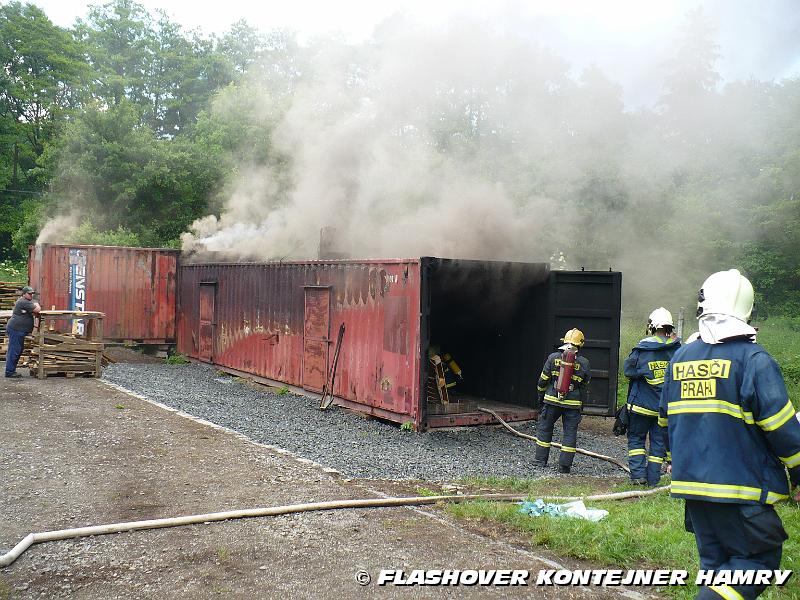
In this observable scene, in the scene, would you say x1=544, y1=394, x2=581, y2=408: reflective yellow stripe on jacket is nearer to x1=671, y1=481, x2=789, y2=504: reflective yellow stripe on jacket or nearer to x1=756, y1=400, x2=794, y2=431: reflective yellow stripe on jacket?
→ x1=671, y1=481, x2=789, y2=504: reflective yellow stripe on jacket

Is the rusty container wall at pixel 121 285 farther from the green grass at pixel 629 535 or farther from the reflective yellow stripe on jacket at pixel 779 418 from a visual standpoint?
the reflective yellow stripe on jacket at pixel 779 418

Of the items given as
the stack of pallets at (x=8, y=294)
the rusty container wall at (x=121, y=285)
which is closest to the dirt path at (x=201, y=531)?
the rusty container wall at (x=121, y=285)

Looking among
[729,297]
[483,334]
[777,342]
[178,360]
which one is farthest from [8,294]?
[777,342]

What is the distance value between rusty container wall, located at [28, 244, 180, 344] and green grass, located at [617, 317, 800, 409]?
1143cm

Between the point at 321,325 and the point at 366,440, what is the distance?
3267mm

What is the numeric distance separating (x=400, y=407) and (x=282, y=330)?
4.30 m

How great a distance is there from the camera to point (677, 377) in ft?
11.5

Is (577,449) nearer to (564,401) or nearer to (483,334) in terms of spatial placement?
(564,401)

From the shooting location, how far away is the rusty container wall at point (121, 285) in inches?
709

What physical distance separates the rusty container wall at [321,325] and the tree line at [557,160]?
550cm

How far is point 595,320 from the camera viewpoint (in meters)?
10.5

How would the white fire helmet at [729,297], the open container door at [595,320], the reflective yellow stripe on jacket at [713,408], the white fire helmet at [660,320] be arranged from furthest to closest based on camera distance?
the open container door at [595,320], the white fire helmet at [660,320], the white fire helmet at [729,297], the reflective yellow stripe on jacket at [713,408]

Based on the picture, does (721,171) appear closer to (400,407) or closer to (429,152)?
(429,152)

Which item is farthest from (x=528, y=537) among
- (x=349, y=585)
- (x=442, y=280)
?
(x=442, y=280)
